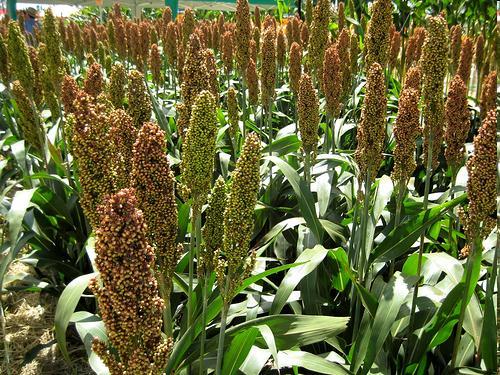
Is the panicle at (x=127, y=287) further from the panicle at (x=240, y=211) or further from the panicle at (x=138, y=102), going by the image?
the panicle at (x=138, y=102)

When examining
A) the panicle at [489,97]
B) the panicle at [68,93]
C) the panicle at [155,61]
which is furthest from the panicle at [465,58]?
the panicle at [68,93]

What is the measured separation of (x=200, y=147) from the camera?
1.60 metres

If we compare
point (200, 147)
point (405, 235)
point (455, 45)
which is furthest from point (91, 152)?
point (455, 45)

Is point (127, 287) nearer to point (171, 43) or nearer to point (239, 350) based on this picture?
point (239, 350)

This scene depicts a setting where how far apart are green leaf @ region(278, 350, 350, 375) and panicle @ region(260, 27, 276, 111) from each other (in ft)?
6.33

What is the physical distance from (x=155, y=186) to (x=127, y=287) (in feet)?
1.47

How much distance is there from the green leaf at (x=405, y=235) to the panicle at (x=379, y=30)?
80 cm

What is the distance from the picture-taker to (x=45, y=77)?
3693mm

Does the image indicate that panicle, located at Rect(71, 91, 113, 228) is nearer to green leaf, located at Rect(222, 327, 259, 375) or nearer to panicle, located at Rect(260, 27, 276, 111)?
green leaf, located at Rect(222, 327, 259, 375)

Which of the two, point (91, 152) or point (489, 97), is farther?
point (489, 97)

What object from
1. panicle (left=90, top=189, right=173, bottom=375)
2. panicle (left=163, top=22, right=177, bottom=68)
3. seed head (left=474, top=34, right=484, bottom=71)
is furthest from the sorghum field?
seed head (left=474, top=34, right=484, bottom=71)

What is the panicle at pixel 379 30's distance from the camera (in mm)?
2549

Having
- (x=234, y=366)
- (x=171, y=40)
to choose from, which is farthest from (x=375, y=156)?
(x=171, y=40)

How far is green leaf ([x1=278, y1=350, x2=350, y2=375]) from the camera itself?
202cm
